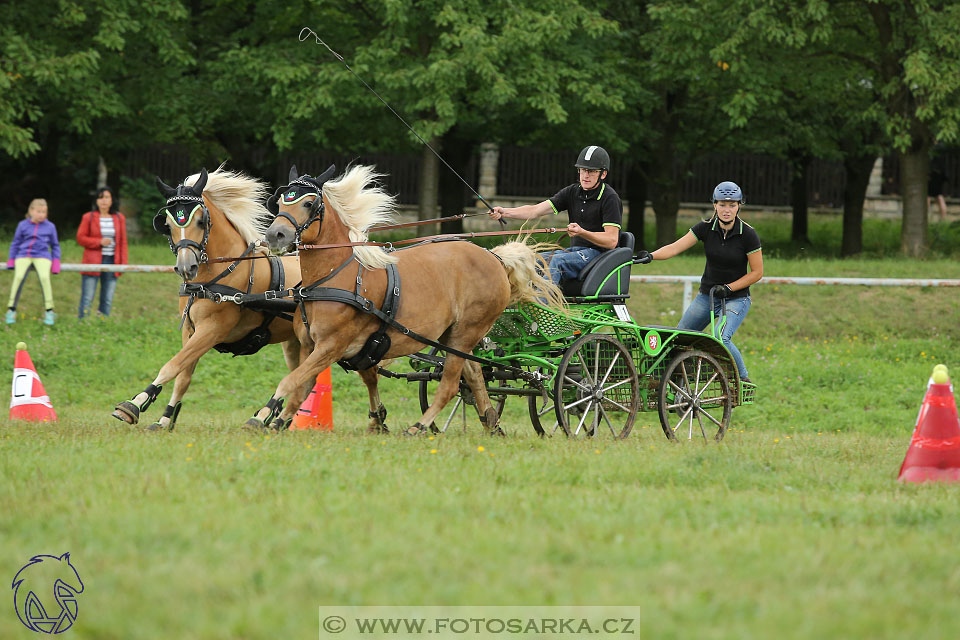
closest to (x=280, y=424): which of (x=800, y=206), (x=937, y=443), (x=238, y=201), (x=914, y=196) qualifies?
(x=238, y=201)

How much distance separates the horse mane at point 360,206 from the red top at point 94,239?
26.7 feet

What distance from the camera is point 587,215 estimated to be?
9.49 metres

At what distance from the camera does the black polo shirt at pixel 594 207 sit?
9406 millimetres

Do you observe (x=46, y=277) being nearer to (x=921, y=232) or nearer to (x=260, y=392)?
(x=260, y=392)

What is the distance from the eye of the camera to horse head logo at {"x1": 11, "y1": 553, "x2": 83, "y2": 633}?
13.4ft

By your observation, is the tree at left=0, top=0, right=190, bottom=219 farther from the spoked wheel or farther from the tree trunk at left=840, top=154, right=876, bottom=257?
the tree trunk at left=840, top=154, right=876, bottom=257

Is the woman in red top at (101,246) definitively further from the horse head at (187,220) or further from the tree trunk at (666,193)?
the tree trunk at (666,193)

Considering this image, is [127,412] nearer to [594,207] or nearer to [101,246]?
[594,207]

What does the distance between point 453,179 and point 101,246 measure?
42.5 ft

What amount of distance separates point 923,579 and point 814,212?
2966 cm

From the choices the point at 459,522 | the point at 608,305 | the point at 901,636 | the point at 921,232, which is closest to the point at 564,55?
the point at 921,232

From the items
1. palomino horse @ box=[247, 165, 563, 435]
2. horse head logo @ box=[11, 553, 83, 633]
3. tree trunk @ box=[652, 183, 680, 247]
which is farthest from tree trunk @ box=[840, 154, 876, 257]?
horse head logo @ box=[11, 553, 83, 633]

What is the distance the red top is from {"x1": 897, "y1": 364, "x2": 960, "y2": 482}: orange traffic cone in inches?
455

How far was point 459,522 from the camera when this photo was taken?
5.34 m
